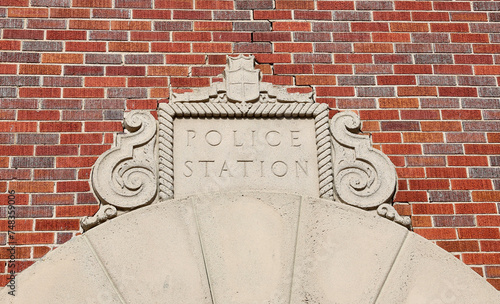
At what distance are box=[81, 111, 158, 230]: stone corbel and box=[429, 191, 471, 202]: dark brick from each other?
5.13 ft

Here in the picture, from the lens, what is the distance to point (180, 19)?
4.62 m

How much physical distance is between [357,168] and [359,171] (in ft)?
0.07

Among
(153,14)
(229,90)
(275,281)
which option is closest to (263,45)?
(229,90)

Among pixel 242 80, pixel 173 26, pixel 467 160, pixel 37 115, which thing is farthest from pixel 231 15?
pixel 467 160

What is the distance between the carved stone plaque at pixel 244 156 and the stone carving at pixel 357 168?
14cm

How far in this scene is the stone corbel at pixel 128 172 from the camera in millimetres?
4086

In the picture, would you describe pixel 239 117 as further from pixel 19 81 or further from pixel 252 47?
pixel 19 81

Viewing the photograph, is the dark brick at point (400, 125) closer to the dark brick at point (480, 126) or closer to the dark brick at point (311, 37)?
the dark brick at point (480, 126)

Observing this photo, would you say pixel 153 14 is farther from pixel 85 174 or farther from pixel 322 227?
pixel 322 227

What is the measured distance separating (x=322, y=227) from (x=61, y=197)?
1.42m

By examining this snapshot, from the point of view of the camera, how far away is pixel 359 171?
4262 millimetres

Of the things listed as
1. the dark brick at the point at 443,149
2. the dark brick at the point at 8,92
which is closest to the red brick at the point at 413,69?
the dark brick at the point at 443,149

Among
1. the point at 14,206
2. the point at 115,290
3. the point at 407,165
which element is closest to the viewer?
the point at 115,290

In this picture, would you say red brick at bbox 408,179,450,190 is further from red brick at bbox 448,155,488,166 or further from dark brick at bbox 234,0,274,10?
dark brick at bbox 234,0,274,10
